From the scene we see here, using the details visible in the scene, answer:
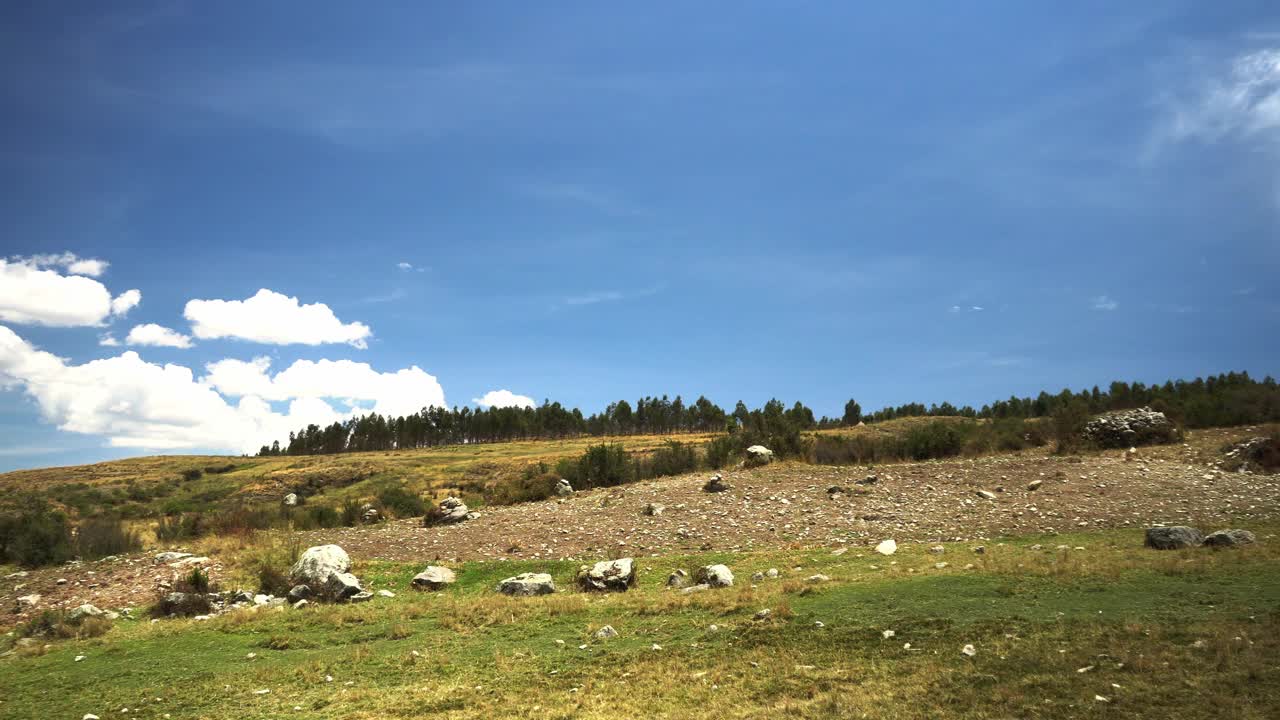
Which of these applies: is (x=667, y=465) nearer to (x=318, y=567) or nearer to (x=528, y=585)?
(x=528, y=585)

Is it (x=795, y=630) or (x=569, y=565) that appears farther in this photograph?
(x=569, y=565)

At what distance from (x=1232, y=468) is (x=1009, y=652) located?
2017 cm

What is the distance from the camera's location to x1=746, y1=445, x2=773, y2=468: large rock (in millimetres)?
30812

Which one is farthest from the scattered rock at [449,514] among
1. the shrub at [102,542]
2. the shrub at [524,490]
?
the shrub at [102,542]

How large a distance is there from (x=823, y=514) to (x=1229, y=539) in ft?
32.3

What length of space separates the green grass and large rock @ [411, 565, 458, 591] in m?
1.59

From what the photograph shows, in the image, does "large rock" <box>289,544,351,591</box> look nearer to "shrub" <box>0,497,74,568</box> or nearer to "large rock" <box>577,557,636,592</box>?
"large rock" <box>577,557,636,592</box>

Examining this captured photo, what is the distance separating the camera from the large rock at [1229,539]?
1280cm

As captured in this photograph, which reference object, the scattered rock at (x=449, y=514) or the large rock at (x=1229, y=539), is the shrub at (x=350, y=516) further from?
the large rock at (x=1229, y=539)

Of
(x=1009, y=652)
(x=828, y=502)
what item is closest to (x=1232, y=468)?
(x=828, y=502)

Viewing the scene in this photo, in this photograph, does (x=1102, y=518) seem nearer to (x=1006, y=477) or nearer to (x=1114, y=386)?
(x=1006, y=477)

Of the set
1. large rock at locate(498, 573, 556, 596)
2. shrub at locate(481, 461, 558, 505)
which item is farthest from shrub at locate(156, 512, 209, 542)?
large rock at locate(498, 573, 556, 596)

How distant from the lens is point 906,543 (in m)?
17.1

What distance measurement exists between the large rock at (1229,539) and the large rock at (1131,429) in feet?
52.8
